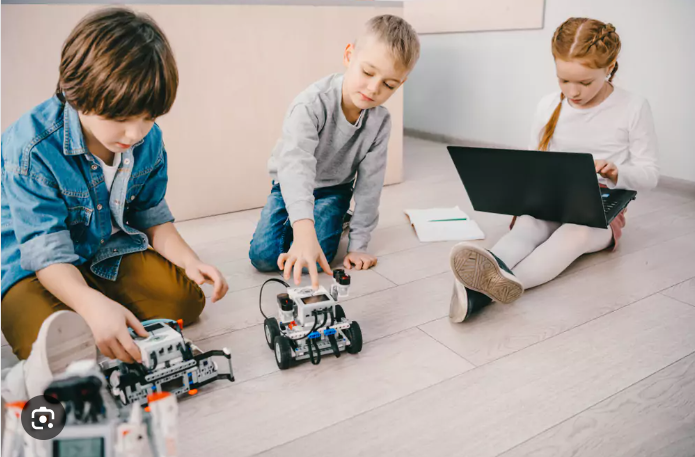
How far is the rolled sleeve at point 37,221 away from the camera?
2.50 ft

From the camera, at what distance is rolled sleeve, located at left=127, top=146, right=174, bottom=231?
0.97 m

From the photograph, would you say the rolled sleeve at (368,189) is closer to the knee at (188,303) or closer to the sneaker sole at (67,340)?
the knee at (188,303)

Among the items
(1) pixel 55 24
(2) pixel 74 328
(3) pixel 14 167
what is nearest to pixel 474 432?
(2) pixel 74 328

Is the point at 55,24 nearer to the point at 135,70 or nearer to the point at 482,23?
the point at 135,70

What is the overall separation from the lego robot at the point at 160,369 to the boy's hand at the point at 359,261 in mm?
504

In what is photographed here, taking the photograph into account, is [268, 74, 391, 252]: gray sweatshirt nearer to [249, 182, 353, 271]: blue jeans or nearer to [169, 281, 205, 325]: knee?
[249, 182, 353, 271]: blue jeans

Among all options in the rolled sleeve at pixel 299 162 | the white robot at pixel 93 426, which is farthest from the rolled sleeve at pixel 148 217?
the white robot at pixel 93 426

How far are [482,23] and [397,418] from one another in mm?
1926

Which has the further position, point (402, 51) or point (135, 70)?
point (402, 51)

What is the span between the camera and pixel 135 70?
2.17 feet

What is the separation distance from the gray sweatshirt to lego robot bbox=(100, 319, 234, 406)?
1.09 ft

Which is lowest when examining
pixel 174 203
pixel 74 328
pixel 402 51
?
pixel 174 203

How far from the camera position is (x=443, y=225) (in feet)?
4.95

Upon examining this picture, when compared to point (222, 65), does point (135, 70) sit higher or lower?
higher
